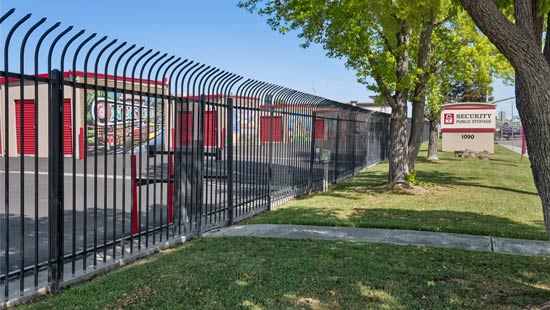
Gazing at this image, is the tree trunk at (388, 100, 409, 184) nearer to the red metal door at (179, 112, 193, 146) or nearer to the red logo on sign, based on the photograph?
the red metal door at (179, 112, 193, 146)

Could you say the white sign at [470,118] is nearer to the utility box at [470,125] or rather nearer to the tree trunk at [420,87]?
the utility box at [470,125]

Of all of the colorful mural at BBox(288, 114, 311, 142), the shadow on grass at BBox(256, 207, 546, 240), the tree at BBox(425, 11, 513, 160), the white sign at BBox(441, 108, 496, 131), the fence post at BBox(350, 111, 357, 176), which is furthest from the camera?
the white sign at BBox(441, 108, 496, 131)

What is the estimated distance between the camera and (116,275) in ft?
16.3

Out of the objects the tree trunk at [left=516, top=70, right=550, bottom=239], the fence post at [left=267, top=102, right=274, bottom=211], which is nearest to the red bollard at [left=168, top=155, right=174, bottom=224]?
the fence post at [left=267, top=102, right=274, bottom=211]

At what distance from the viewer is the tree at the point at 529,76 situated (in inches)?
155

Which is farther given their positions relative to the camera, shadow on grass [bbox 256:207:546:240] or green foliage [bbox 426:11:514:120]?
green foliage [bbox 426:11:514:120]

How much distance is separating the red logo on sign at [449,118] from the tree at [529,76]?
18.6 m

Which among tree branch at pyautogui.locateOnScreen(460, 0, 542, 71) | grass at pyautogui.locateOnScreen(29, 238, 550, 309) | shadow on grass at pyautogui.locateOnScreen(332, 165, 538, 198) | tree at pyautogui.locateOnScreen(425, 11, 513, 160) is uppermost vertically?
tree at pyautogui.locateOnScreen(425, 11, 513, 160)

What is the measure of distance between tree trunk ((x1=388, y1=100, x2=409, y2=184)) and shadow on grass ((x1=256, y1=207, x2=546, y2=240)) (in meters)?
3.39

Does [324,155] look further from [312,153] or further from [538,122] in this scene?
[538,122]

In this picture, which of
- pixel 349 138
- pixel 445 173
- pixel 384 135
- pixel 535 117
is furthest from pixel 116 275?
pixel 384 135

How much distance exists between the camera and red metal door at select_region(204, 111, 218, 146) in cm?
741

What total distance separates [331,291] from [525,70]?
2674 millimetres

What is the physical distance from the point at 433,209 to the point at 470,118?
13729 millimetres
